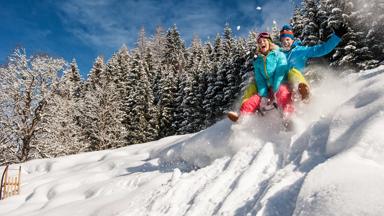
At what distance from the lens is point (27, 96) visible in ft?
77.0

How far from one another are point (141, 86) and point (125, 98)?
8.33 ft

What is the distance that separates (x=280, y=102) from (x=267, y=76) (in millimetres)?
709

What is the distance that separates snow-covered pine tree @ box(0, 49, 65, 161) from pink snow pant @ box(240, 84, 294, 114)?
64.8ft

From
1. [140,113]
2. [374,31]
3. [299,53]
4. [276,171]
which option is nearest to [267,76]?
[299,53]

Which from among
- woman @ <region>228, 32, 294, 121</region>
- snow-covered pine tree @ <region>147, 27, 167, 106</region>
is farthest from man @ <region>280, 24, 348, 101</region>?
snow-covered pine tree @ <region>147, 27, 167, 106</region>

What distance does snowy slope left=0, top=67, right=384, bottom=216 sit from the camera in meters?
2.77

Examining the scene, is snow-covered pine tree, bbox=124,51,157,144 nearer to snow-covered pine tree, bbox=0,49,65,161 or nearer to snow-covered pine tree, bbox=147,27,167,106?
snow-covered pine tree, bbox=147,27,167,106

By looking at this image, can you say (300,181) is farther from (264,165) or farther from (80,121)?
A: (80,121)

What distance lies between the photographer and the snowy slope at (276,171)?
2.77 metres

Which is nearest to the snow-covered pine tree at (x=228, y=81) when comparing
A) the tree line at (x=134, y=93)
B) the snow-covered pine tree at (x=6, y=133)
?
the tree line at (x=134, y=93)

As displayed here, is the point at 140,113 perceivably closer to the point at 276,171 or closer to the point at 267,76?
the point at 267,76

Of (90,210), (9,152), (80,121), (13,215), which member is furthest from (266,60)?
(80,121)

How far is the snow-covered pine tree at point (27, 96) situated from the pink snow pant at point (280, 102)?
64.8 ft

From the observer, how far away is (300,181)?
3.43m
